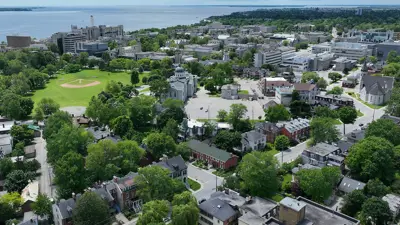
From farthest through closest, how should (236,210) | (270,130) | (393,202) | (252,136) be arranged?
1. (270,130)
2. (252,136)
3. (393,202)
4. (236,210)

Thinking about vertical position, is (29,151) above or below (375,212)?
below

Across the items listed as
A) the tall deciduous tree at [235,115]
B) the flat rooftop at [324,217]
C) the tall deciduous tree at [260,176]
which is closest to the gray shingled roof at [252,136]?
the tall deciduous tree at [235,115]

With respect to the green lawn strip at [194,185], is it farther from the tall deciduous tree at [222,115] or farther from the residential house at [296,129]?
the tall deciduous tree at [222,115]

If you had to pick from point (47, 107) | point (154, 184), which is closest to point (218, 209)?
point (154, 184)

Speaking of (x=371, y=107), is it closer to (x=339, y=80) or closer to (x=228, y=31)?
(x=339, y=80)

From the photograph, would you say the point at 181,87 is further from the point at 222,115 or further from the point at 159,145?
the point at 159,145

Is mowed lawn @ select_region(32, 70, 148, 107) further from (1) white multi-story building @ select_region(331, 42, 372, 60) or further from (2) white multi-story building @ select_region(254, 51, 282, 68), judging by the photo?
(1) white multi-story building @ select_region(331, 42, 372, 60)

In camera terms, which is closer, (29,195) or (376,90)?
(29,195)
